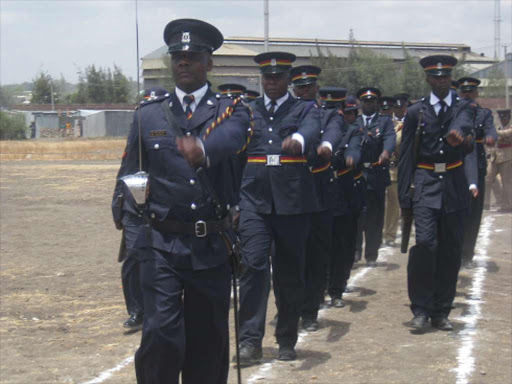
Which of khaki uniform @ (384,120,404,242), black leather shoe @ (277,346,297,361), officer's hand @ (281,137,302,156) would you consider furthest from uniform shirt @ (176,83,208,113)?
khaki uniform @ (384,120,404,242)

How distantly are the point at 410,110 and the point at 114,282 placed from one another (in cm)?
450

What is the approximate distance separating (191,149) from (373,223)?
8401 mm

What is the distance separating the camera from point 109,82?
11006 centimetres

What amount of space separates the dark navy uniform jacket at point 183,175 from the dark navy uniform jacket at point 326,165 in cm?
327

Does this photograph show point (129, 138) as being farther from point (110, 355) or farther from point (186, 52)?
point (110, 355)

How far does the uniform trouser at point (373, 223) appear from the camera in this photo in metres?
12.5

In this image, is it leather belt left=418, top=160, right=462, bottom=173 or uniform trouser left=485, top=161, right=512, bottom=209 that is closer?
leather belt left=418, top=160, right=462, bottom=173

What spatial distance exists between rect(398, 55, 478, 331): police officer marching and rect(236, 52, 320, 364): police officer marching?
128 cm

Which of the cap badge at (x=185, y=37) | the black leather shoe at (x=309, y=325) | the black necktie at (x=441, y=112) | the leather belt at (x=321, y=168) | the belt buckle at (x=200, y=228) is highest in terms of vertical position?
the cap badge at (x=185, y=37)

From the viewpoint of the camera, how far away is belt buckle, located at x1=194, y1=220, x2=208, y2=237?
5055 mm

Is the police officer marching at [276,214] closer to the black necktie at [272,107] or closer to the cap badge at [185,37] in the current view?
the black necktie at [272,107]

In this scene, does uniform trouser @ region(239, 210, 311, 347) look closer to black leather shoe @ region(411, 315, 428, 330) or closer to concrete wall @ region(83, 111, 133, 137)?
black leather shoe @ region(411, 315, 428, 330)

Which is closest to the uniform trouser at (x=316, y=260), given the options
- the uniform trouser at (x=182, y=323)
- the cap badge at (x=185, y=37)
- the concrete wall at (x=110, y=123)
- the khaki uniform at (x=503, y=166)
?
the uniform trouser at (x=182, y=323)

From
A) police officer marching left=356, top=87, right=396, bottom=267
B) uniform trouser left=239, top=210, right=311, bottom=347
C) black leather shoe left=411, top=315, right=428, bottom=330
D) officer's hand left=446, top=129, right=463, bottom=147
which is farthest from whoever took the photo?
police officer marching left=356, top=87, right=396, bottom=267
